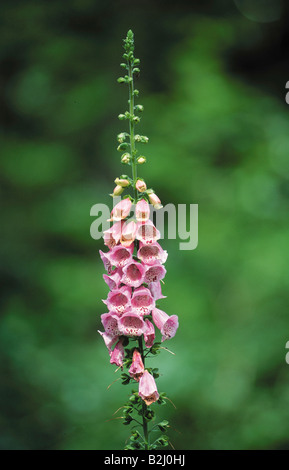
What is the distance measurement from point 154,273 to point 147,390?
0.35 m

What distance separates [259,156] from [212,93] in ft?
2.14

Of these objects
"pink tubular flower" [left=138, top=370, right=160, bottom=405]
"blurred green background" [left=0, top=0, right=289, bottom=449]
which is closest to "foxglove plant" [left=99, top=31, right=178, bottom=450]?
"pink tubular flower" [left=138, top=370, right=160, bottom=405]

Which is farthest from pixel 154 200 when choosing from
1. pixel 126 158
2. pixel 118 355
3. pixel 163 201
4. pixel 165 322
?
pixel 163 201

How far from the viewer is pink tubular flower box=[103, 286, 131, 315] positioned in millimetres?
1588

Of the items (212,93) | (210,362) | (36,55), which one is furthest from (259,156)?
(36,55)

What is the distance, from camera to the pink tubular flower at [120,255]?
1.61 meters

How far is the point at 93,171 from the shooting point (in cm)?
467

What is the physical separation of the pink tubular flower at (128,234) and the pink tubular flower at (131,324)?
0.72 feet

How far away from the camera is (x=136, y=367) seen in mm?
1599

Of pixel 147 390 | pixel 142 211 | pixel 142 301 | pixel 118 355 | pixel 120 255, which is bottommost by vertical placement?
pixel 147 390

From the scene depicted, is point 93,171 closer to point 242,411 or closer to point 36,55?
point 36,55

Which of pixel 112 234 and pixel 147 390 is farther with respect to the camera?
pixel 112 234

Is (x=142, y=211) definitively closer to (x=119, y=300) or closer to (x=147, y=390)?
(x=119, y=300)

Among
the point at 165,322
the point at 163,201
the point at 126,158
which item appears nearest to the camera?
the point at 126,158
